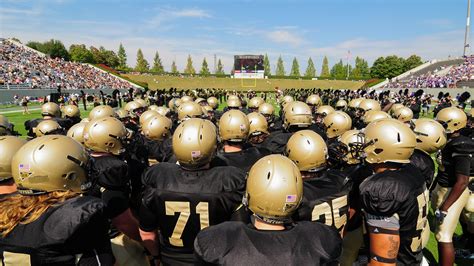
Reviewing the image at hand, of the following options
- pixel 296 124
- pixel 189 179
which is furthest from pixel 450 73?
pixel 189 179

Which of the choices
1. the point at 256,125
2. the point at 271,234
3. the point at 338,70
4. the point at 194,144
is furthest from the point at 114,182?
the point at 338,70

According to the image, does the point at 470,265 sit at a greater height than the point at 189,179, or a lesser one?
lesser

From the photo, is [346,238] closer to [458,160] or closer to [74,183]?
[458,160]

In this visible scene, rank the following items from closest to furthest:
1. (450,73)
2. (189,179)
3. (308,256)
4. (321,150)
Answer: (308,256), (189,179), (321,150), (450,73)

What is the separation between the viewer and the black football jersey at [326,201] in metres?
3.33

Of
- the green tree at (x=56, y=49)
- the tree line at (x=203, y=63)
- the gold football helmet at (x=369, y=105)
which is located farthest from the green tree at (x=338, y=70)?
the gold football helmet at (x=369, y=105)

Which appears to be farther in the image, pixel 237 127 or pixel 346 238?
pixel 237 127

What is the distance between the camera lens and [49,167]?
107 inches

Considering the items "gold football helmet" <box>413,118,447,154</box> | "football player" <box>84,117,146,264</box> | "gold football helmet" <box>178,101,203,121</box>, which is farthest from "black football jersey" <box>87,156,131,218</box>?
"gold football helmet" <box>178,101,203,121</box>

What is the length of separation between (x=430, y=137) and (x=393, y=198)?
2552mm

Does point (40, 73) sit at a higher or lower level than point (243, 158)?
higher

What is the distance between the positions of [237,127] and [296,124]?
6.62 feet

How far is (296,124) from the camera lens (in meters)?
6.93

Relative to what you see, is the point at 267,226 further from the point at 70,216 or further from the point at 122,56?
the point at 122,56
